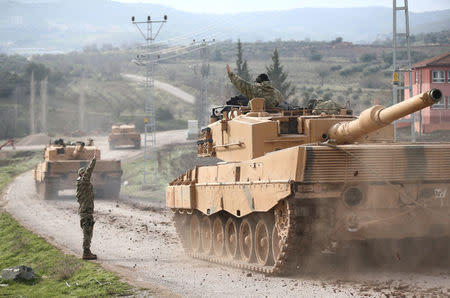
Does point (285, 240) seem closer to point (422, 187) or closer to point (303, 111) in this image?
point (422, 187)

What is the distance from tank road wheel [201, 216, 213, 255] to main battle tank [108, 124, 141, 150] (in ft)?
158

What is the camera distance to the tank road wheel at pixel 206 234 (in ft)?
59.8

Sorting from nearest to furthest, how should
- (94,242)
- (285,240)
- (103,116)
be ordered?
1. (285,240)
2. (94,242)
3. (103,116)

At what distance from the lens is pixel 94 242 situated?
69.3ft

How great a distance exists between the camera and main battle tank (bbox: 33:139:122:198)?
120 feet

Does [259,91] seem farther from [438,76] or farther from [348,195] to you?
[438,76]

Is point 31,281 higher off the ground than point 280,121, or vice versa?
point 280,121

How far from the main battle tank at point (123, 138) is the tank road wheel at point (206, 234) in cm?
4805

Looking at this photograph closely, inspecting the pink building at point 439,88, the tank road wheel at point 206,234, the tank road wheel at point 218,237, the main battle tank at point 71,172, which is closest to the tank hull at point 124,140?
the main battle tank at point 71,172

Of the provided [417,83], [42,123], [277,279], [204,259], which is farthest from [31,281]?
[42,123]

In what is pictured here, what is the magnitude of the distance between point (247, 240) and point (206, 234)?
2880 mm

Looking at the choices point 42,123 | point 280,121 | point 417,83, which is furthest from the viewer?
point 42,123

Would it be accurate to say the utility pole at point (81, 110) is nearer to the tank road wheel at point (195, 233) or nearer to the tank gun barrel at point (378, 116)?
the tank road wheel at point (195, 233)

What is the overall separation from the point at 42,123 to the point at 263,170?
250 ft
